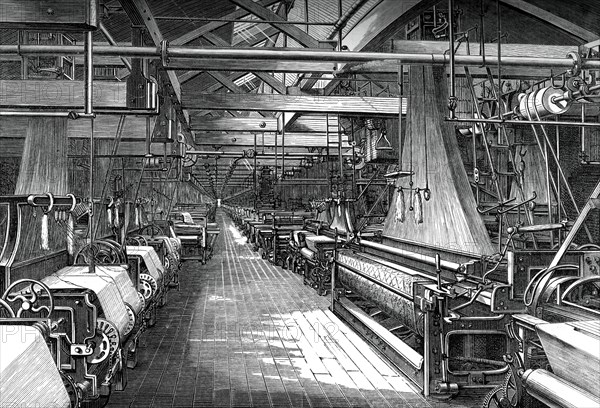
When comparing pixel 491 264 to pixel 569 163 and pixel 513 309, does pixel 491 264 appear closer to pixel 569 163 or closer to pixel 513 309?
pixel 513 309

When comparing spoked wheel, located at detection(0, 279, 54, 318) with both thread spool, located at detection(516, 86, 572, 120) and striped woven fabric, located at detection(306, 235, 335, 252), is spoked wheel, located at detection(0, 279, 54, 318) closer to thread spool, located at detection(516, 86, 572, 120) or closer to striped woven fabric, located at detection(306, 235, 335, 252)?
thread spool, located at detection(516, 86, 572, 120)

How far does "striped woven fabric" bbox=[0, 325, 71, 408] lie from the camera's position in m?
2.08

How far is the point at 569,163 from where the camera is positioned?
9.82 metres

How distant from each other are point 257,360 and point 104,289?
185 centimetres

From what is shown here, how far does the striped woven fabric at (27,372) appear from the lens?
2.08 meters

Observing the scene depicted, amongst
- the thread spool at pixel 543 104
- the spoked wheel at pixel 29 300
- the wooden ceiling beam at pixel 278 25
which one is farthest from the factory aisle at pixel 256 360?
the wooden ceiling beam at pixel 278 25

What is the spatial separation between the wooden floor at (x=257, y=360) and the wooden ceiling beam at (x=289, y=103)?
2568 mm

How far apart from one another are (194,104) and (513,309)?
506 centimetres

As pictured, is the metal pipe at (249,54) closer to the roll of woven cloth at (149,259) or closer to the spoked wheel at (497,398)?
the spoked wheel at (497,398)

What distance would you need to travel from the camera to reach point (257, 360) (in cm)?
534

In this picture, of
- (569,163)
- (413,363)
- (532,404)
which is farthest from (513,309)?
(569,163)

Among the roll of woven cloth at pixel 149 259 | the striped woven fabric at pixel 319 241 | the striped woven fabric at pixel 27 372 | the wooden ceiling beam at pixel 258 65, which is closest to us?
the striped woven fabric at pixel 27 372

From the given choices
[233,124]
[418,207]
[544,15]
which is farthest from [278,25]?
[233,124]

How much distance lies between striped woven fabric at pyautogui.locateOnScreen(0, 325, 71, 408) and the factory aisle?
1824 mm
